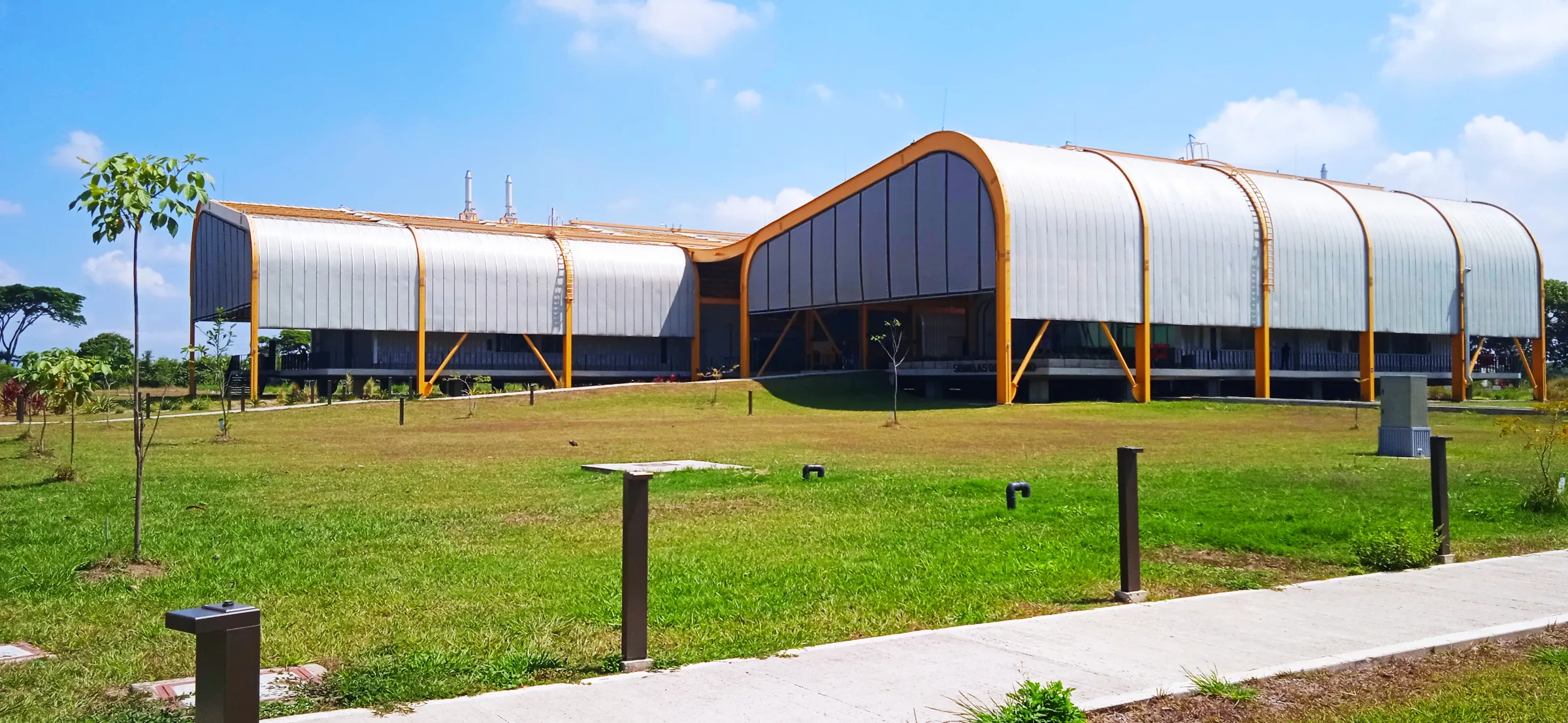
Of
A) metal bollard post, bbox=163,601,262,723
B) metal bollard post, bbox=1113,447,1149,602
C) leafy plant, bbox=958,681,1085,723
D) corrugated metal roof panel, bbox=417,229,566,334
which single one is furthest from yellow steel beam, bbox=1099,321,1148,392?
metal bollard post, bbox=163,601,262,723

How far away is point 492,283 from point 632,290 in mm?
8694

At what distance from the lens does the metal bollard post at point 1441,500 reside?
36.8 feet

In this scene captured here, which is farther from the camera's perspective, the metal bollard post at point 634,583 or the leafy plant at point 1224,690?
the metal bollard post at point 634,583

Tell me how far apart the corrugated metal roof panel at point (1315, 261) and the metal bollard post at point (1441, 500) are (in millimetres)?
46753

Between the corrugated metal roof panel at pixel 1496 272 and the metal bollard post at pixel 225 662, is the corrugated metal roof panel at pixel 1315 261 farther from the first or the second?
the metal bollard post at pixel 225 662

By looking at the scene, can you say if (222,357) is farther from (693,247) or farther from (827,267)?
(693,247)

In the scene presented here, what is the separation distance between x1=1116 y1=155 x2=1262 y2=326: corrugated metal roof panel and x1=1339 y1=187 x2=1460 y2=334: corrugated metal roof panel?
900 cm

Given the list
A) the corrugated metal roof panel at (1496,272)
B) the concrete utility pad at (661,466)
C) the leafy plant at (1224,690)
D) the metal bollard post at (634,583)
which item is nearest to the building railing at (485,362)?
the concrete utility pad at (661,466)

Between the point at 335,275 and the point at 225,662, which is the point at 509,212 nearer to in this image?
the point at 335,275

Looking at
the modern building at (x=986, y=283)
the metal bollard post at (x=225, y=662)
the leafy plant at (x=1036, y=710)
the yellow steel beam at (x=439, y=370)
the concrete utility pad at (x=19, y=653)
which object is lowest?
the concrete utility pad at (x=19, y=653)

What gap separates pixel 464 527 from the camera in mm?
13555

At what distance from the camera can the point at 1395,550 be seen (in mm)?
10914

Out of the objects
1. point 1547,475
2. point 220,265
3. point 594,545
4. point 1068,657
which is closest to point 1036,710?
point 1068,657

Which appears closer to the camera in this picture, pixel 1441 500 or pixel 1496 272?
pixel 1441 500
